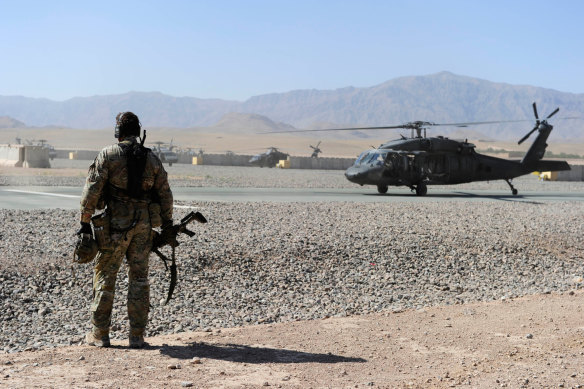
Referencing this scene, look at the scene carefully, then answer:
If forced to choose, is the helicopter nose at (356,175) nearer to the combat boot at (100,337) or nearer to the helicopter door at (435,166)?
the helicopter door at (435,166)

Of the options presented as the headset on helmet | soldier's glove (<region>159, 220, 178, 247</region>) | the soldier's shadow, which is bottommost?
the soldier's shadow

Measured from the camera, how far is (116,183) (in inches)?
242

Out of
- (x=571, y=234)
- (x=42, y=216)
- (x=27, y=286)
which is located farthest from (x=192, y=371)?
(x=571, y=234)

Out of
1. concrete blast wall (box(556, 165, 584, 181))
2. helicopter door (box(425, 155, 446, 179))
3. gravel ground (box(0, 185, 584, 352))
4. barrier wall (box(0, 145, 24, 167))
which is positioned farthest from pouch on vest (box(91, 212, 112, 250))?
concrete blast wall (box(556, 165, 584, 181))

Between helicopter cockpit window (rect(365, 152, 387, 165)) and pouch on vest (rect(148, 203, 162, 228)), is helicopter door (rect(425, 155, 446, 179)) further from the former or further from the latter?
pouch on vest (rect(148, 203, 162, 228))

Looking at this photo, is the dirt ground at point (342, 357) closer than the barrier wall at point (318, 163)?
Yes

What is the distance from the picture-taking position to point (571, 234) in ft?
52.3

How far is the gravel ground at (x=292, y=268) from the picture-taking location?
336 inches

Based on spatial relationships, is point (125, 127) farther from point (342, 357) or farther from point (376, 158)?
point (376, 158)

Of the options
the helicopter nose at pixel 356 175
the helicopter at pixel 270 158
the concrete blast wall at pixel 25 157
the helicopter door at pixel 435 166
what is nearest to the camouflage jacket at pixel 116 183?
the helicopter nose at pixel 356 175

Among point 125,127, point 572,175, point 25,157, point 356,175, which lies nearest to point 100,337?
point 125,127

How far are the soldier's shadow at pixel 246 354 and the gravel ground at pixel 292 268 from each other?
1159 mm

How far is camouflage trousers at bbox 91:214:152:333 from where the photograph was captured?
6.23 metres

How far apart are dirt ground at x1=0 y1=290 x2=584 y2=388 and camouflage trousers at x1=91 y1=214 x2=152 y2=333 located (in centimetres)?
34
